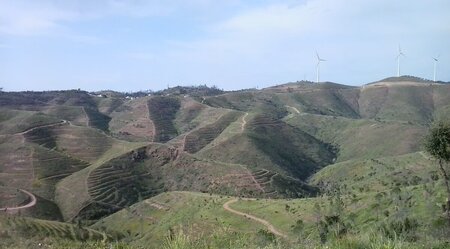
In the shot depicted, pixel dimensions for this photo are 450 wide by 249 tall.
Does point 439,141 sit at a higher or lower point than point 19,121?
higher

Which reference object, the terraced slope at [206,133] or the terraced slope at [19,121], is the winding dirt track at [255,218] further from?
the terraced slope at [19,121]

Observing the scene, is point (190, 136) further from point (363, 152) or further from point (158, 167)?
point (363, 152)

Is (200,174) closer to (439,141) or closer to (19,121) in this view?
(19,121)

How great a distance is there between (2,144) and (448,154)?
12545 centimetres

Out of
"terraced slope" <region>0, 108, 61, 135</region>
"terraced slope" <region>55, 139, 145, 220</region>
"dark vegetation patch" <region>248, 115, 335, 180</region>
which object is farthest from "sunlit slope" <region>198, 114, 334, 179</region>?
"terraced slope" <region>0, 108, 61, 135</region>

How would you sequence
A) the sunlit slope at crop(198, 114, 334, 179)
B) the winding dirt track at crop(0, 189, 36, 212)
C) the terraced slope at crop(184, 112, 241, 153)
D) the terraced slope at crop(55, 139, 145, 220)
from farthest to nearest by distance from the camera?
the terraced slope at crop(184, 112, 241, 153)
the sunlit slope at crop(198, 114, 334, 179)
the terraced slope at crop(55, 139, 145, 220)
the winding dirt track at crop(0, 189, 36, 212)

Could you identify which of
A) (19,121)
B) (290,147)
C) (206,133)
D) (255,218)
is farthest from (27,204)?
(290,147)

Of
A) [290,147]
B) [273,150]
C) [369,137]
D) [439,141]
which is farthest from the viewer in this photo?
[369,137]

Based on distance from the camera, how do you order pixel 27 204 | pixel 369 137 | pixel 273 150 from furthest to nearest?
1. pixel 369 137
2. pixel 273 150
3. pixel 27 204

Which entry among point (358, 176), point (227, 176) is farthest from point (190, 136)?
point (358, 176)

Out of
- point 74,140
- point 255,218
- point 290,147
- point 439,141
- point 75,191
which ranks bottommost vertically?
point 75,191

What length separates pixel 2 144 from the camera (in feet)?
439

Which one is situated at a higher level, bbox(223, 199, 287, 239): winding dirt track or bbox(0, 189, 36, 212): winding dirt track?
bbox(223, 199, 287, 239): winding dirt track

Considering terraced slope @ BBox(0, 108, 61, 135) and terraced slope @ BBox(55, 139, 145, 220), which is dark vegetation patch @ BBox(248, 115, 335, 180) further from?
terraced slope @ BBox(0, 108, 61, 135)
